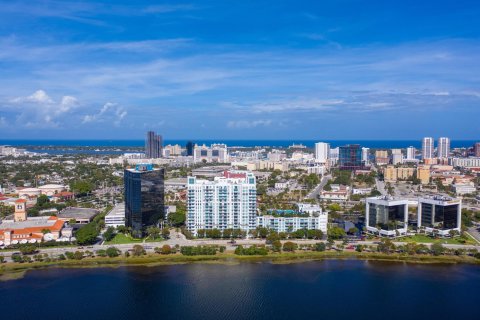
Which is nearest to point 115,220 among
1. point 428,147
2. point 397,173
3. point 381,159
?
point 397,173

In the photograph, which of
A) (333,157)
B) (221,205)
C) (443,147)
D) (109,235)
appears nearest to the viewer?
(109,235)

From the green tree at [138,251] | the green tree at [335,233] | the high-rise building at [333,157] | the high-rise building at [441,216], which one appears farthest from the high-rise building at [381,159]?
the green tree at [138,251]

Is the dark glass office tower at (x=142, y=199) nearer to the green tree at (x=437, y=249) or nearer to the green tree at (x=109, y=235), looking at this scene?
the green tree at (x=109, y=235)

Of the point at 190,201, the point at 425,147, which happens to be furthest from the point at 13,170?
the point at 425,147

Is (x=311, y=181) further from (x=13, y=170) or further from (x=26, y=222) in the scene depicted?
(x=13, y=170)

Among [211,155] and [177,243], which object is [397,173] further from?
[177,243]

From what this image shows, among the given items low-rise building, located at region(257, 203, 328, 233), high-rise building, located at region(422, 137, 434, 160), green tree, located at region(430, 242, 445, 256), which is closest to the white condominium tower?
low-rise building, located at region(257, 203, 328, 233)

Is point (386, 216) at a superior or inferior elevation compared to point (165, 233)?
superior

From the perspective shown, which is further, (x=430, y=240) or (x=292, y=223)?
(x=292, y=223)
